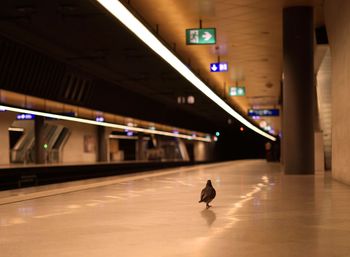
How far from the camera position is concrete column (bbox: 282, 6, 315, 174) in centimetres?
1470

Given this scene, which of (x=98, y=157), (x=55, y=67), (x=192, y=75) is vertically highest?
(x=55, y=67)

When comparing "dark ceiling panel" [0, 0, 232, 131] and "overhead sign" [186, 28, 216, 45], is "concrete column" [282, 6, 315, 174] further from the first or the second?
"dark ceiling panel" [0, 0, 232, 131]

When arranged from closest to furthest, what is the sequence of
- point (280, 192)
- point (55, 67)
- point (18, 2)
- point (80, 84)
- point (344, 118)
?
point (280, 192) → point (344, 118) → point (18, 2) → point (55, 67) → point (80, 84)

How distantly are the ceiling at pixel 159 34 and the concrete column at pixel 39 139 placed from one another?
6.58m

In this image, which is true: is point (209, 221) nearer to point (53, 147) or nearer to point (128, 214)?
point (128, 214)

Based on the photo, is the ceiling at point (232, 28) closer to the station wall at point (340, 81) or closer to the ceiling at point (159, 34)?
the ceiling at point (159, 34)

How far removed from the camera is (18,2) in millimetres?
16234

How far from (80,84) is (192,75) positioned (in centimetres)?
1565

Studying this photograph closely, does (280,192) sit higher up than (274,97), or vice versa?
(274,97)

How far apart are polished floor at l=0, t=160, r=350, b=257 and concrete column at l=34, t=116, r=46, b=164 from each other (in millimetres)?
25333

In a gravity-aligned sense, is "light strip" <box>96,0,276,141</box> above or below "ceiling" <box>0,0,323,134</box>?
below

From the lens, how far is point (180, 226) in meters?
6.08

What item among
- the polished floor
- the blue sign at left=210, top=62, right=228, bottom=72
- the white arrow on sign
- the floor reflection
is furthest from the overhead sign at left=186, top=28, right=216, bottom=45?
the floor reflection

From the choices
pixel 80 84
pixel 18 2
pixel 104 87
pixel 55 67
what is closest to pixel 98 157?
pixel 104 87
